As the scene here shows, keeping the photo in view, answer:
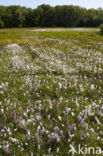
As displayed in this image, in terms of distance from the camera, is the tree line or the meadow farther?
the tree line

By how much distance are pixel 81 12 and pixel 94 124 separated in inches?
4701

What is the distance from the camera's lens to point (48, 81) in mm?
7609

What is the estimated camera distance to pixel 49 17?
114m

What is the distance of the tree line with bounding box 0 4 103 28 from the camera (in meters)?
101

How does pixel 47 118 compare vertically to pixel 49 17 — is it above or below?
below

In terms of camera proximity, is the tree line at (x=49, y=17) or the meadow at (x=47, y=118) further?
the tree line at (x=49, y=17)

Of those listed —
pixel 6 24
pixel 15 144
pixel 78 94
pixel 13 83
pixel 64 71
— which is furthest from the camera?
pixel 6 24

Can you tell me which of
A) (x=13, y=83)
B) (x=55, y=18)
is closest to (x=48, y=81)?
(x=13, y=83)

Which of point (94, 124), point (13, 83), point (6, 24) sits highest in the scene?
point (6, 24)

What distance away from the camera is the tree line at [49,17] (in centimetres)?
10062

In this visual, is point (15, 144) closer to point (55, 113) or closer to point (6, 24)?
point (55, 113)

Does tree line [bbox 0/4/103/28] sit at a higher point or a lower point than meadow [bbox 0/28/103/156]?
higher

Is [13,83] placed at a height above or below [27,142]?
above

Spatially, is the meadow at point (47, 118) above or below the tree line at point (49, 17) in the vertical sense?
below
